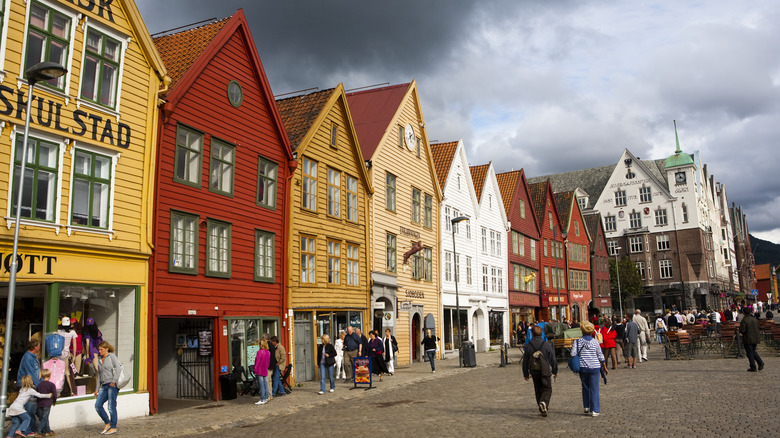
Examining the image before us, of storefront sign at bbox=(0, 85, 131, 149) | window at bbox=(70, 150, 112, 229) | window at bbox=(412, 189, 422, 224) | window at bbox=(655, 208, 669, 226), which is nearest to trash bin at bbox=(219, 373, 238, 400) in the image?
window at bbox=(70, 150, 112, 229)

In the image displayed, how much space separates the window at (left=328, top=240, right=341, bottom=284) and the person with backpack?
12.6 m

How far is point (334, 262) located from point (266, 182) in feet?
15.5

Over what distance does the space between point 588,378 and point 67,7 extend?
43.4ft

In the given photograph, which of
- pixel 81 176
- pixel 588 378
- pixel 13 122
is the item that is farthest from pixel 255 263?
pixel 588 378

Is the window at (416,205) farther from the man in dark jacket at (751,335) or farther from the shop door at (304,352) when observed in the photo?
the man in dark jacket at (751,335)

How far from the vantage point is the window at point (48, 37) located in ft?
45.3

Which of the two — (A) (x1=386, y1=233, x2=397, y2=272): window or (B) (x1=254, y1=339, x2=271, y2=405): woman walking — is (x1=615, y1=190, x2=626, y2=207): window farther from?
(B) (x1=254, y1=339, x2=271, y2=405): woman walking

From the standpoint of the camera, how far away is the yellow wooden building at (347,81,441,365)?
94.1 feet

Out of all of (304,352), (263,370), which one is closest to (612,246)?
(304,352)

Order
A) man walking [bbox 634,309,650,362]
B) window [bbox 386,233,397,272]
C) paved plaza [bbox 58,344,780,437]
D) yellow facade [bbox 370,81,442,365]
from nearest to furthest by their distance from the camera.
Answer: paved plaza [bbox 58,344,780,437] < man walking [bbox 634,309,650,362] < yellow facade [bbox 370,81,442,365] < window [bbox 386,233,397,272]

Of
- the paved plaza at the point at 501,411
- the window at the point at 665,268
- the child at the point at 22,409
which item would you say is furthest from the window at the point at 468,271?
the window at the point at 665,268

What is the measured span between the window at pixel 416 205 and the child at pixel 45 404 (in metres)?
21.8

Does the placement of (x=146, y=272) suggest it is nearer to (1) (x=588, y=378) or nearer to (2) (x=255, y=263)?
(2) (x=255, y=263)

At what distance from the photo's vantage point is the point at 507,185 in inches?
1863
